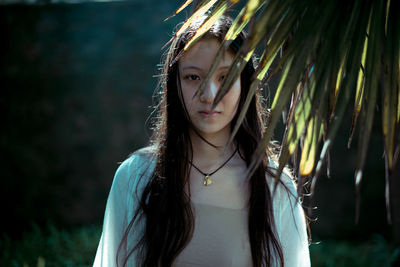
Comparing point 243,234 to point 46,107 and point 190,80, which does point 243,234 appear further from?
point 46,107

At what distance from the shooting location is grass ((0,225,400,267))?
2.78 meters

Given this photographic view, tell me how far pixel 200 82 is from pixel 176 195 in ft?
1.34

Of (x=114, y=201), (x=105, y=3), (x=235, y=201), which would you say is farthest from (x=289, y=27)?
(x=105, y=3)

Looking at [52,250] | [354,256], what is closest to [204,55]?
[52,250]

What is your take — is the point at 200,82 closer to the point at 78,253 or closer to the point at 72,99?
the point at 78,253

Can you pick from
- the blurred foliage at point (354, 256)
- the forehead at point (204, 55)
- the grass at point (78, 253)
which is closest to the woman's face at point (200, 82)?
the forehead at point (204, 55)

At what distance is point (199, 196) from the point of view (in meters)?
1.81

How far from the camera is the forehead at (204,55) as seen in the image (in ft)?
5.55

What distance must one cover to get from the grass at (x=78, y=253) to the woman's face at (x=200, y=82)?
1349mm

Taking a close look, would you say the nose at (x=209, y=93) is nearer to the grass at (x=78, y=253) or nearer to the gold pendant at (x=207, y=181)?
the gold pendant at (x=207, y=181)

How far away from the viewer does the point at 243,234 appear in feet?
5.83

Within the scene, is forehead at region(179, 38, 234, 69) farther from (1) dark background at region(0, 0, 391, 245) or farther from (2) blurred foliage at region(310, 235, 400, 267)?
(1) dark background at region(0, 0, 391, 245)

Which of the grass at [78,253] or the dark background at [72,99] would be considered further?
the dark background at [72,99]

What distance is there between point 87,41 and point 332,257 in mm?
3103
